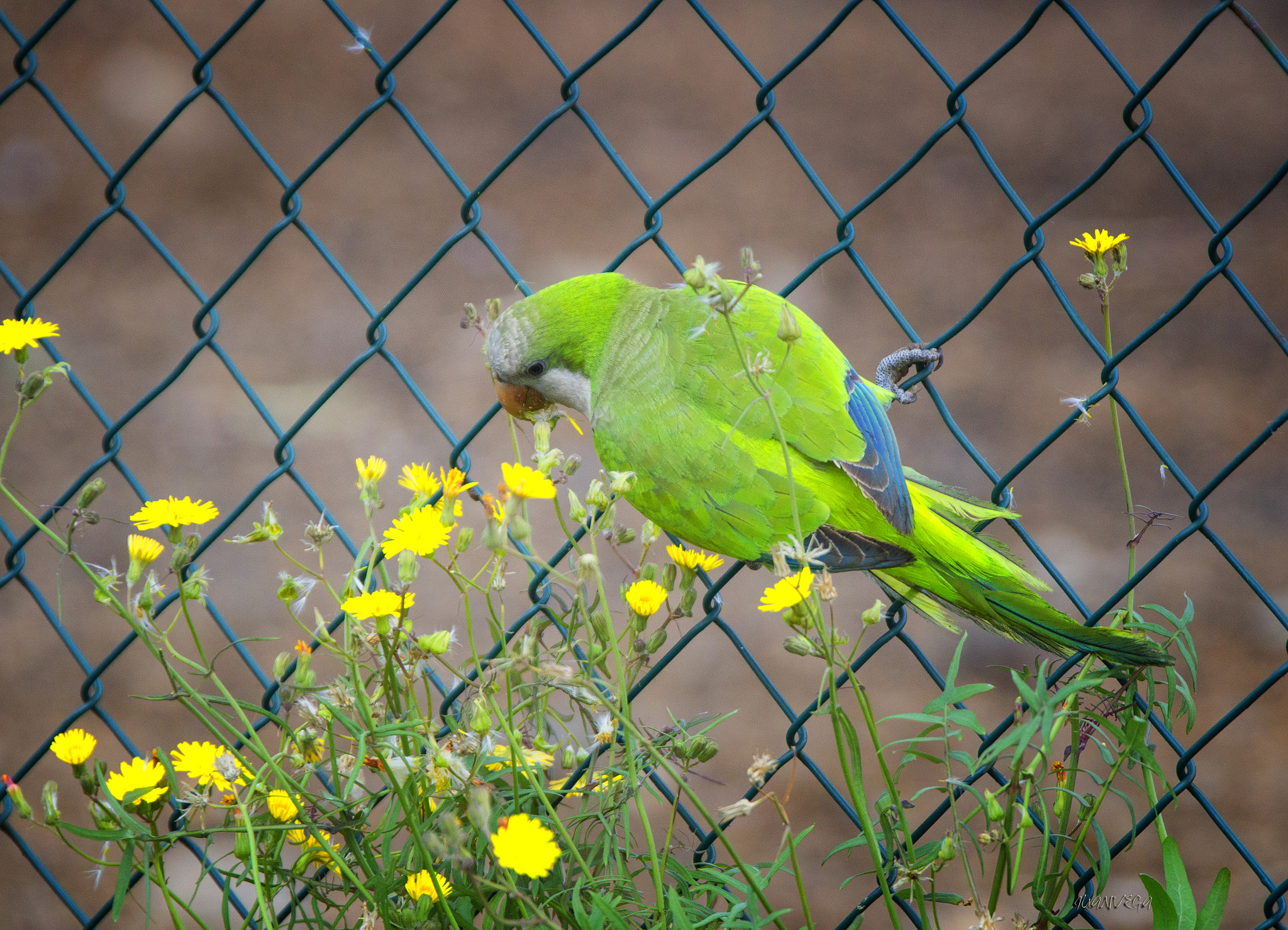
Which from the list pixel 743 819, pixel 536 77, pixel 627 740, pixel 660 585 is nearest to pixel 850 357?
pixel 743 819

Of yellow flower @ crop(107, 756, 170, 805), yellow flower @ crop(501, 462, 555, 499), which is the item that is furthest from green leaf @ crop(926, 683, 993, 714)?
yellow flower @ crop(107, 756, 170, 805)

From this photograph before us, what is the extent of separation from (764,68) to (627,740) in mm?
3686

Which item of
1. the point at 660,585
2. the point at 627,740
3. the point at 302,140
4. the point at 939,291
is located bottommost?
the point at 627,740

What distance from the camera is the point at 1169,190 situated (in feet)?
12.0

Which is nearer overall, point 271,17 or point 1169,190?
point 1169,190

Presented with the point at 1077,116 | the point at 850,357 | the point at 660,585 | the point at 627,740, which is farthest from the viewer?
the point at 1077,116

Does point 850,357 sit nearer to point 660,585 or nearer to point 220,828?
point 660,585

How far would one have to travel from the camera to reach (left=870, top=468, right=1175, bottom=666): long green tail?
1.19 m

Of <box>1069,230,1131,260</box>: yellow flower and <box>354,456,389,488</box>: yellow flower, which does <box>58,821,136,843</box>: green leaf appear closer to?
<box>354,456,389,488</box>: yellow flower

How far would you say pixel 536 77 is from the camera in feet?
13.7

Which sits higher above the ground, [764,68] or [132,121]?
[764,68]

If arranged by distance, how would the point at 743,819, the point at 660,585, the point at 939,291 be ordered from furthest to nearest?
the point at 939,291 → the point at 743,819 → the point at 660,585

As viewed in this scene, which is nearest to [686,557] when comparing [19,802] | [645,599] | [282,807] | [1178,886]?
[645,599]

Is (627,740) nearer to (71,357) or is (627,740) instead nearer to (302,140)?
(71,357)
